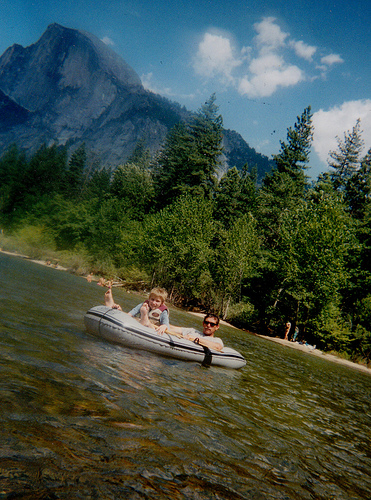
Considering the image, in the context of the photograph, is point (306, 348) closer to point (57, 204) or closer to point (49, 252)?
point (49, 252)

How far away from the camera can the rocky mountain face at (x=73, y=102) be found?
143125 millimetres

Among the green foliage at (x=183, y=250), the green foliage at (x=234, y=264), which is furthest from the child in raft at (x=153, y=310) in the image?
the green foliage at (x=183, y=250)

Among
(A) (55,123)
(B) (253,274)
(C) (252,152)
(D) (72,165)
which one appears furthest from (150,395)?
(C) (252,152)

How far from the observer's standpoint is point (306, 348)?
73.1ft

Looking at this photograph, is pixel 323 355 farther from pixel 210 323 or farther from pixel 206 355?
pixel 206 355

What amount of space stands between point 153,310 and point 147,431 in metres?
4.32

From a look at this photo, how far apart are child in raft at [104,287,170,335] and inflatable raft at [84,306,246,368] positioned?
196 millimetres

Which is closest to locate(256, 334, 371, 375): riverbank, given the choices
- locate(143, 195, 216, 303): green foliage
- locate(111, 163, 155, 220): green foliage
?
locate(143, 195, 216, 303): green foliage

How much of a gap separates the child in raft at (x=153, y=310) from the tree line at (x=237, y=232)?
18151mm

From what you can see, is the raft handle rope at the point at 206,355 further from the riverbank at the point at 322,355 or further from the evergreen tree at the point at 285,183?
the evergreen tree at the point at 285,183

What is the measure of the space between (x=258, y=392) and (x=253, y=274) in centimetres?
2231

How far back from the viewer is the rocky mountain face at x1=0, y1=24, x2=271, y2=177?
470 ft

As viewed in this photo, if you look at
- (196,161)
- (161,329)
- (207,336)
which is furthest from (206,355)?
(196,161)

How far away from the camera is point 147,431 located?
11.1 feet
